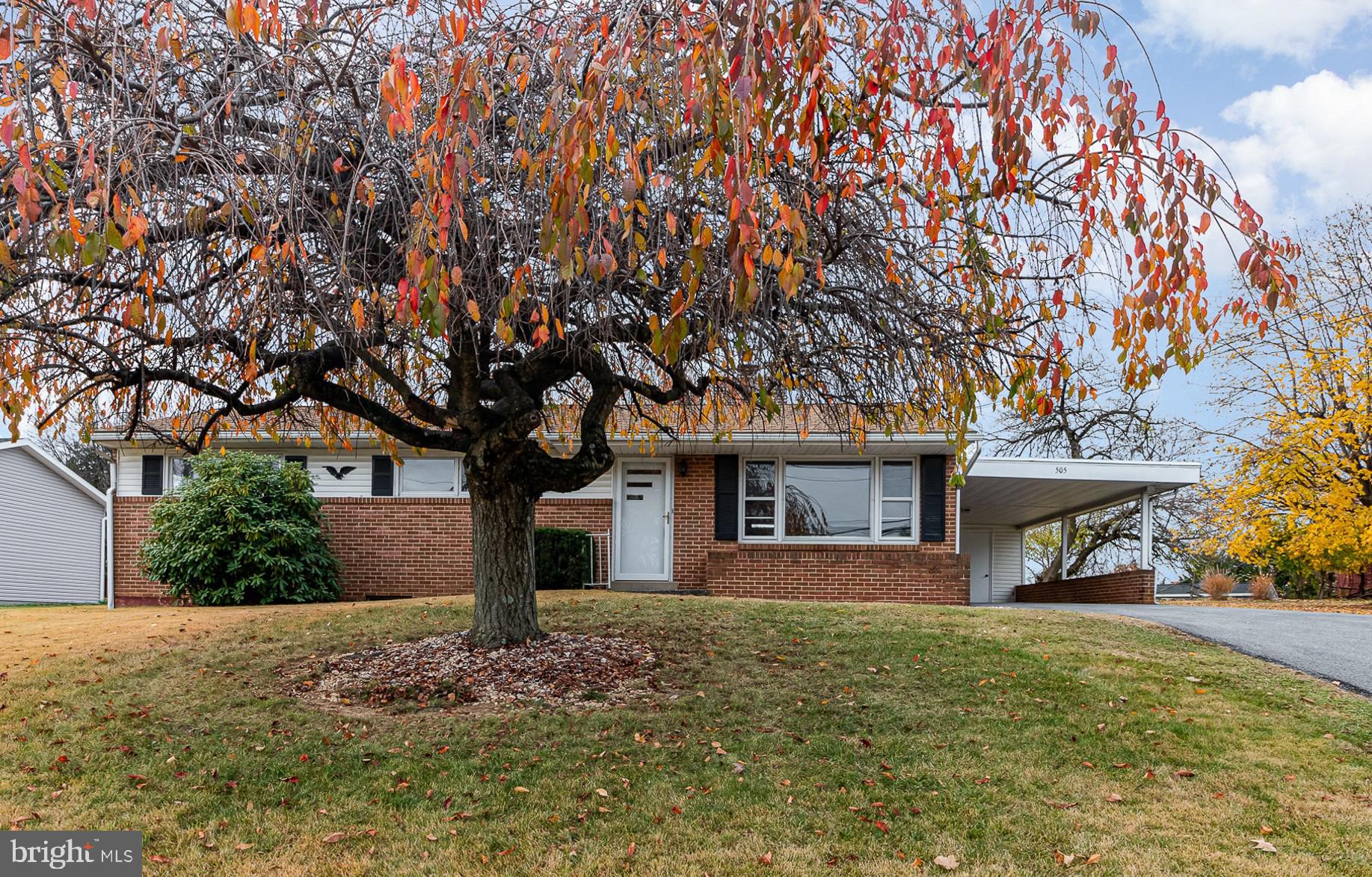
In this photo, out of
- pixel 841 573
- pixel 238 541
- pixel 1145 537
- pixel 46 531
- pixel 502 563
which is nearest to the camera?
pixel 502 563

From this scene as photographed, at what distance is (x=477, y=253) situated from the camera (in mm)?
4832

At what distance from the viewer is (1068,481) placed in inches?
626

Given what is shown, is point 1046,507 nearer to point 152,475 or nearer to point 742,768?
point 742,768

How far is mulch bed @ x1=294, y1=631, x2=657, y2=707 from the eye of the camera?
7113 mm

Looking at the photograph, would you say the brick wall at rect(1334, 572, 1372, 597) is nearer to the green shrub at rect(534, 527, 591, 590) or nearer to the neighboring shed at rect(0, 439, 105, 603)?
the green shrub at rect(534, 527, 591, 590)

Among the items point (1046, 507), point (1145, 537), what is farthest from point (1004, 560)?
point (1145, 537)

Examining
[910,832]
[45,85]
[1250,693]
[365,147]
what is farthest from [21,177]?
[1250,693]

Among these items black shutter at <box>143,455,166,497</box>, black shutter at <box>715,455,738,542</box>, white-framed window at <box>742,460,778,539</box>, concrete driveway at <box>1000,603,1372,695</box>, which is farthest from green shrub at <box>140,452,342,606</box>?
concrete driveway at <box>1000,603,1372,695</box>

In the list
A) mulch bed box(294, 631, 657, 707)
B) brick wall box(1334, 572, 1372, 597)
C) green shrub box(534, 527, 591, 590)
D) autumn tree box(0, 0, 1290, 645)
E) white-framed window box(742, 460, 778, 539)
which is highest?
autumn tree box(0, 0, 1290, 645)

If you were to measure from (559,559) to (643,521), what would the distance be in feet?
6.60

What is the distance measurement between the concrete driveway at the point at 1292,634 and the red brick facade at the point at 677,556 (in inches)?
102

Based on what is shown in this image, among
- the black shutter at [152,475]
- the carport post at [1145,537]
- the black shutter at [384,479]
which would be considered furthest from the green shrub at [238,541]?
the carport post at [1145,537]

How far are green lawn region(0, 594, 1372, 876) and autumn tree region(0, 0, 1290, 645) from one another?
2.19m

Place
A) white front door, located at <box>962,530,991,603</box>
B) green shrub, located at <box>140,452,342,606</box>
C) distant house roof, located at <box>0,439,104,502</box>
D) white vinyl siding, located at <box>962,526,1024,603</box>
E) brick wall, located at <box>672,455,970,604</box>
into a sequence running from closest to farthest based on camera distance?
green shrub, located at <box>140,452,342,606</box>
brick wall, located at <box>672,455,970,604</box>
distant house roof, located at <box>0,439,104,502</box>
white front door, located at <box>962,530,991,603</box>
white vinyl siding, located at <box>962,526,1024,603</box>
